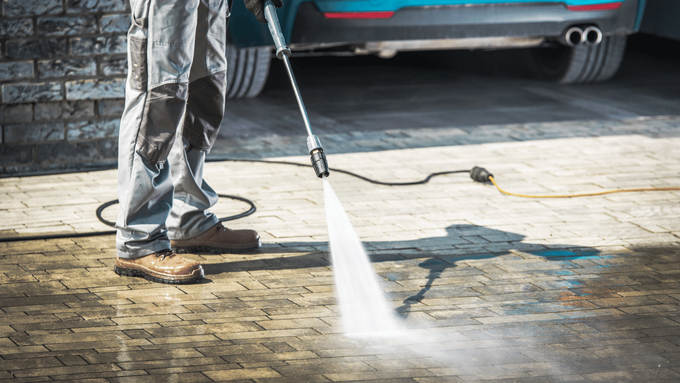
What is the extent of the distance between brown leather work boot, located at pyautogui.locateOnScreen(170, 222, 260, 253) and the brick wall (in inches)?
76.8

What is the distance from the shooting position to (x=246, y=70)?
7.93 meters

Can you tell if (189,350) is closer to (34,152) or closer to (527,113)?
(34,152)

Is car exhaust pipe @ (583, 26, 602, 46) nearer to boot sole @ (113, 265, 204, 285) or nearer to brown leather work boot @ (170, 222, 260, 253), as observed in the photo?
brown leather work boot @ (170, 222, 260, 253)

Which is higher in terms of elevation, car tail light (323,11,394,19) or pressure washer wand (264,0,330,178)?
car tail light (323,11,394,19)

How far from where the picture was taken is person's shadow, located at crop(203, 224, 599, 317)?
13.6 ft

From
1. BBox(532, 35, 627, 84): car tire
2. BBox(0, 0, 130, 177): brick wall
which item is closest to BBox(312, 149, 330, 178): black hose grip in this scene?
BBox(0, 0, 130, 177): brick wall

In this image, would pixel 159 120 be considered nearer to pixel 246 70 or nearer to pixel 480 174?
pixel 480 174

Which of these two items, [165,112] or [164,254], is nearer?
[165,112]

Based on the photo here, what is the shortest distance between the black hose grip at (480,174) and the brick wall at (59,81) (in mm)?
2384

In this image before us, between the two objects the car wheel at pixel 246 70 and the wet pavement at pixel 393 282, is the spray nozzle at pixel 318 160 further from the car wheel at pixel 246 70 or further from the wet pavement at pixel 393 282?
the car wheel at pixel 246 70

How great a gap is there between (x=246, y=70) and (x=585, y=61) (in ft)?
10.9

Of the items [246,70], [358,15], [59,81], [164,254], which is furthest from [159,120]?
[246,70]

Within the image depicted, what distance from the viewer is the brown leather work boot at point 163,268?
3881 millimetres

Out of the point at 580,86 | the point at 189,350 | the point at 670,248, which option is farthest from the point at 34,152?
the point at 580,86
